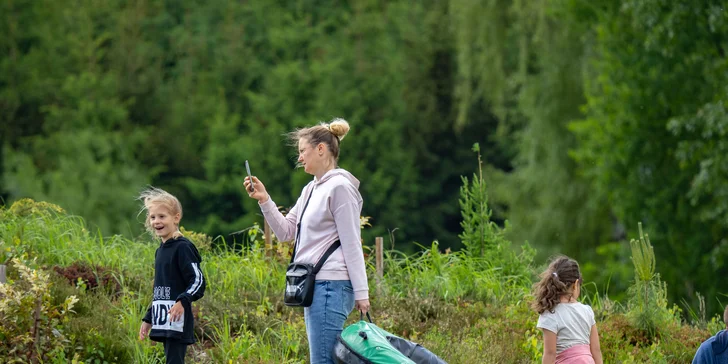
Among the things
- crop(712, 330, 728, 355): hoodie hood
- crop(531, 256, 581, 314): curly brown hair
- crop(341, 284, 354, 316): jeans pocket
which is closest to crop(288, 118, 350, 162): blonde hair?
crop(341, 284, 354, 316): jeans pocket

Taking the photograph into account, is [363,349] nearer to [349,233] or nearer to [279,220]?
[349,233]

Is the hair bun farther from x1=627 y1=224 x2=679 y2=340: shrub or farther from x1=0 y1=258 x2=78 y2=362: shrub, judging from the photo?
x1=627 y1=224 x2=679 y2=340: shrub

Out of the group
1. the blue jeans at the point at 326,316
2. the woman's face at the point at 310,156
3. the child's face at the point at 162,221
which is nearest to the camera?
the blue jeans at the point at 326,316

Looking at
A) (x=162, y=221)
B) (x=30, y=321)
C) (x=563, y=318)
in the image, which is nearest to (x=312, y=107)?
(x=30, y=321)

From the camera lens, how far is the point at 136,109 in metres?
40.8

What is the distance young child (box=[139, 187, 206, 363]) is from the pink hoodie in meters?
0.70

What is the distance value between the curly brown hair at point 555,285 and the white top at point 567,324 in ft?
0.14

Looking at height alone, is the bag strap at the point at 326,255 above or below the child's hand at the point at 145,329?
above

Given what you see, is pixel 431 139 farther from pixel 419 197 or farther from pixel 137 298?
pixel 137 298

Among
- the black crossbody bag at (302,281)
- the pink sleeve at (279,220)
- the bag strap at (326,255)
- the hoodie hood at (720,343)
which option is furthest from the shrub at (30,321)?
the hoodie hood at (720,343)

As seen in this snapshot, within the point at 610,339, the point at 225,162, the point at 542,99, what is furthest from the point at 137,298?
the point at 225,162

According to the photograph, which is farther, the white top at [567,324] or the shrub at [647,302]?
the shrub at [647,302]

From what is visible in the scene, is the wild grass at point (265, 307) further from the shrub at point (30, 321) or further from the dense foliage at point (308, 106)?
the dense foliage at point (308, 106)

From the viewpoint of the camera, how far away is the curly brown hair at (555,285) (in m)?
6.27
